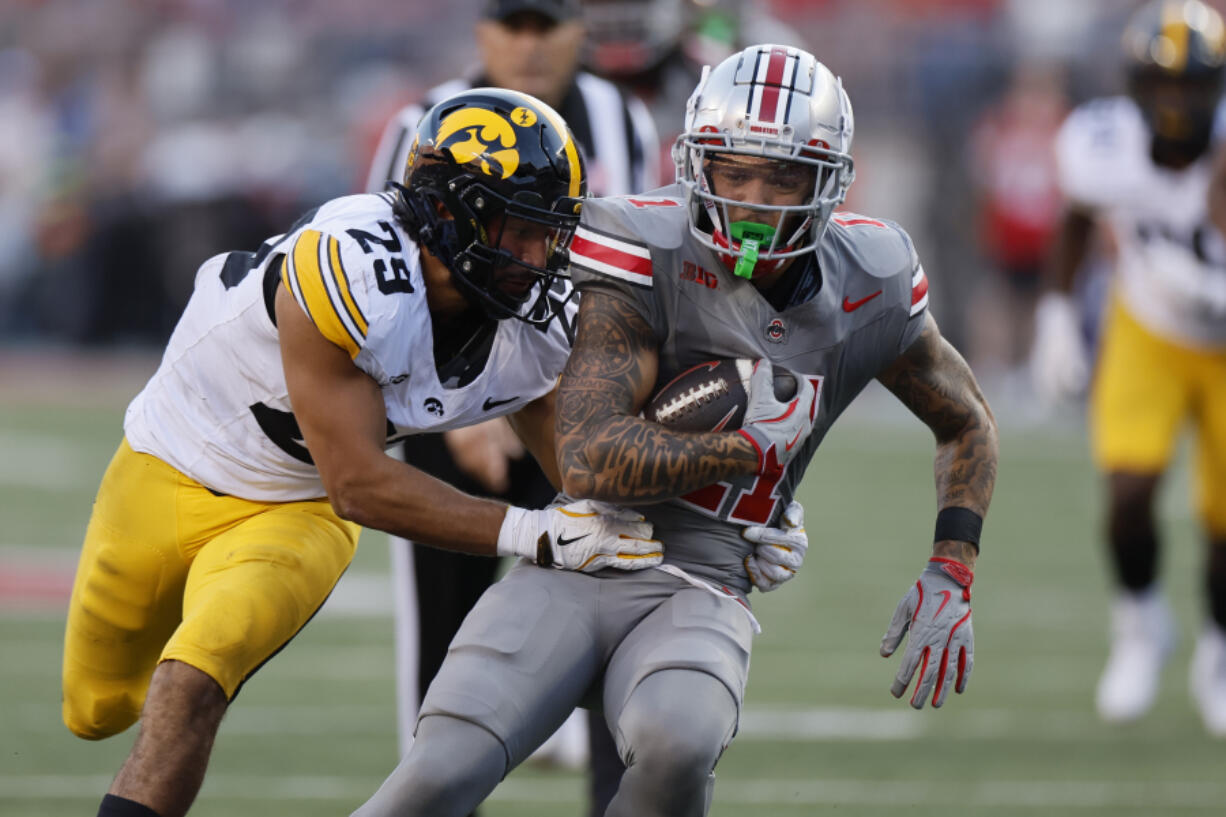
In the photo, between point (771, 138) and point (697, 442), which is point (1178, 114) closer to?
point (771, 138)

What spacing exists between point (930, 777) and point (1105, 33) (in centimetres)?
1262

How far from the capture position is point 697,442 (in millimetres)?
3393

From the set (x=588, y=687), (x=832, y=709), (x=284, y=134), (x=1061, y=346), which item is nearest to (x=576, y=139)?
(x=588, y=687)

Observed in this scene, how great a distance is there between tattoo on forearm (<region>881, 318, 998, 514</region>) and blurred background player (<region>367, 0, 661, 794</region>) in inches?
43.5

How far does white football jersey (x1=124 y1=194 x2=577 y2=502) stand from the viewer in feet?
11.9

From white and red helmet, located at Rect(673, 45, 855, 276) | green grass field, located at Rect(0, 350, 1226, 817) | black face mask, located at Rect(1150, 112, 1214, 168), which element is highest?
white and red helmet, located at Rect(673, 45, 855, 276)

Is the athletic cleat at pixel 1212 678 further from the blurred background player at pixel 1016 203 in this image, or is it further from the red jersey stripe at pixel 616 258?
the blurred background player at pixel 1016 203

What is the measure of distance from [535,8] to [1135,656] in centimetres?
300

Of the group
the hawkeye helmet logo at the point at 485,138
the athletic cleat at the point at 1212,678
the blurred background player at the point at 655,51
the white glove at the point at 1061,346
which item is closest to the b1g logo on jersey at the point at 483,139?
the hawkeye helmet logo at the point at 485,138

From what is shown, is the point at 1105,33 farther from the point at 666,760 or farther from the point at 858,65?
the point at 666,760

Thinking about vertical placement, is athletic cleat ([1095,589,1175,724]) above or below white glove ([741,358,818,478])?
below

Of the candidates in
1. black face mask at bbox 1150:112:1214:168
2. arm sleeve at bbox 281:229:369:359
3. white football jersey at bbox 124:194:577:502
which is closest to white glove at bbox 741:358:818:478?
white football jersey at bbox 124:194:577:502

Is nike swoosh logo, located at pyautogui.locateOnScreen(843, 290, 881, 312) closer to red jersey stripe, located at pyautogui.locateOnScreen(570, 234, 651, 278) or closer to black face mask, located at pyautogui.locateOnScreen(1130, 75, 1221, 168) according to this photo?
red jersey stripe, located at pyautogui.locateOnScreen(570, 234, 651, 278)

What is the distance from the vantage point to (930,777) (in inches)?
212
